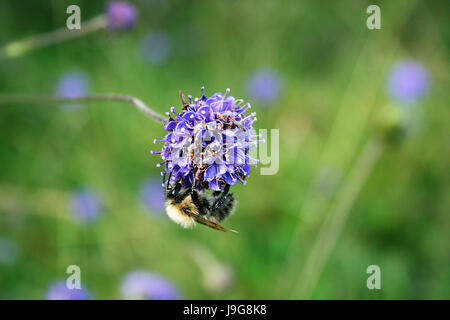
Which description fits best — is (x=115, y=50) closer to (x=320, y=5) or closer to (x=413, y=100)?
(x=320, y=5)

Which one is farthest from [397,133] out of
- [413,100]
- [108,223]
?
[108,223]

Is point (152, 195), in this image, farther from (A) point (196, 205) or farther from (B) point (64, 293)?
(A) point (196, 205)

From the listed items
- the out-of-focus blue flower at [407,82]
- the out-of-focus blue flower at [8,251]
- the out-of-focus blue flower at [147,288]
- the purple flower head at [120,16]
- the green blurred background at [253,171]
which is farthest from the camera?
the out-of-focus blue flower at [407,82]

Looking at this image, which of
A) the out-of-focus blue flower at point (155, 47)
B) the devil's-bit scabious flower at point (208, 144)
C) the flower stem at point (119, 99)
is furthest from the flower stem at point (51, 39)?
the out-of-focus blue flower at point (155, 47)

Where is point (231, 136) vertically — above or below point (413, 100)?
below

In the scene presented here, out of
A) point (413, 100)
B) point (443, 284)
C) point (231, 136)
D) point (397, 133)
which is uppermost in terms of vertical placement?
point (413, 100)

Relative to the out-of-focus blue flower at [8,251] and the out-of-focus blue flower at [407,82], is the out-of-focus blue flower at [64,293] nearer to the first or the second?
the out-of-focus blue flower at [8,251]
